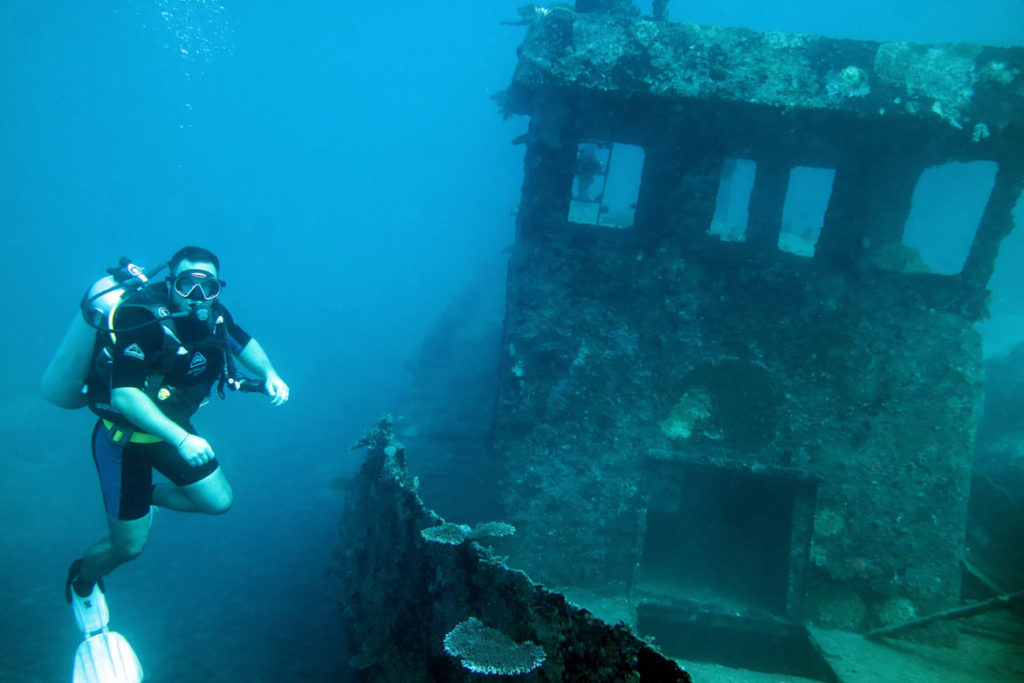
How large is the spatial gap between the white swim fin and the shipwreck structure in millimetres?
3265

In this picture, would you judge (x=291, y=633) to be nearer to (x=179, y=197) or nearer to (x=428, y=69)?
(x=428, y=69)

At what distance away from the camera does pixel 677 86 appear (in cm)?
445

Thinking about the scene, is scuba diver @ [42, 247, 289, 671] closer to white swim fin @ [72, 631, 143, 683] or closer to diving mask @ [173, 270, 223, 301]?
diving mask @ [173, 270, 223, 301]

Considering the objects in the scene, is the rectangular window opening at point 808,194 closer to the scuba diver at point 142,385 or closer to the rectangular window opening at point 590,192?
the rectangular window opening at point 590,192

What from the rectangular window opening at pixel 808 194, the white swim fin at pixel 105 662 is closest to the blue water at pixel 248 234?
the white swim fin at pixel 105 662

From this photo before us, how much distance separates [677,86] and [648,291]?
1913 millimetres

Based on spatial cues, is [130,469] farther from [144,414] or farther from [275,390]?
[275,390]

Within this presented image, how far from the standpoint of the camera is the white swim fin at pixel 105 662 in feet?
12.0

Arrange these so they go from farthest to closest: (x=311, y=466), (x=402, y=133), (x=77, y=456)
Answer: (x=402, y=133) → (x=77, y=456) → (x=311, y=466)

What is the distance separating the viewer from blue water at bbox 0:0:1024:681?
231 inches

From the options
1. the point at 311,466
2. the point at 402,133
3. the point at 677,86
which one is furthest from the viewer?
the point at 402,133

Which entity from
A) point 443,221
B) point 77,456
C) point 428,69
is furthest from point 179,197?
point 77,456

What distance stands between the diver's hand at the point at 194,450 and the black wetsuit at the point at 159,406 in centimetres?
30

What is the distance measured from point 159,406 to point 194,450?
0.53 metres
